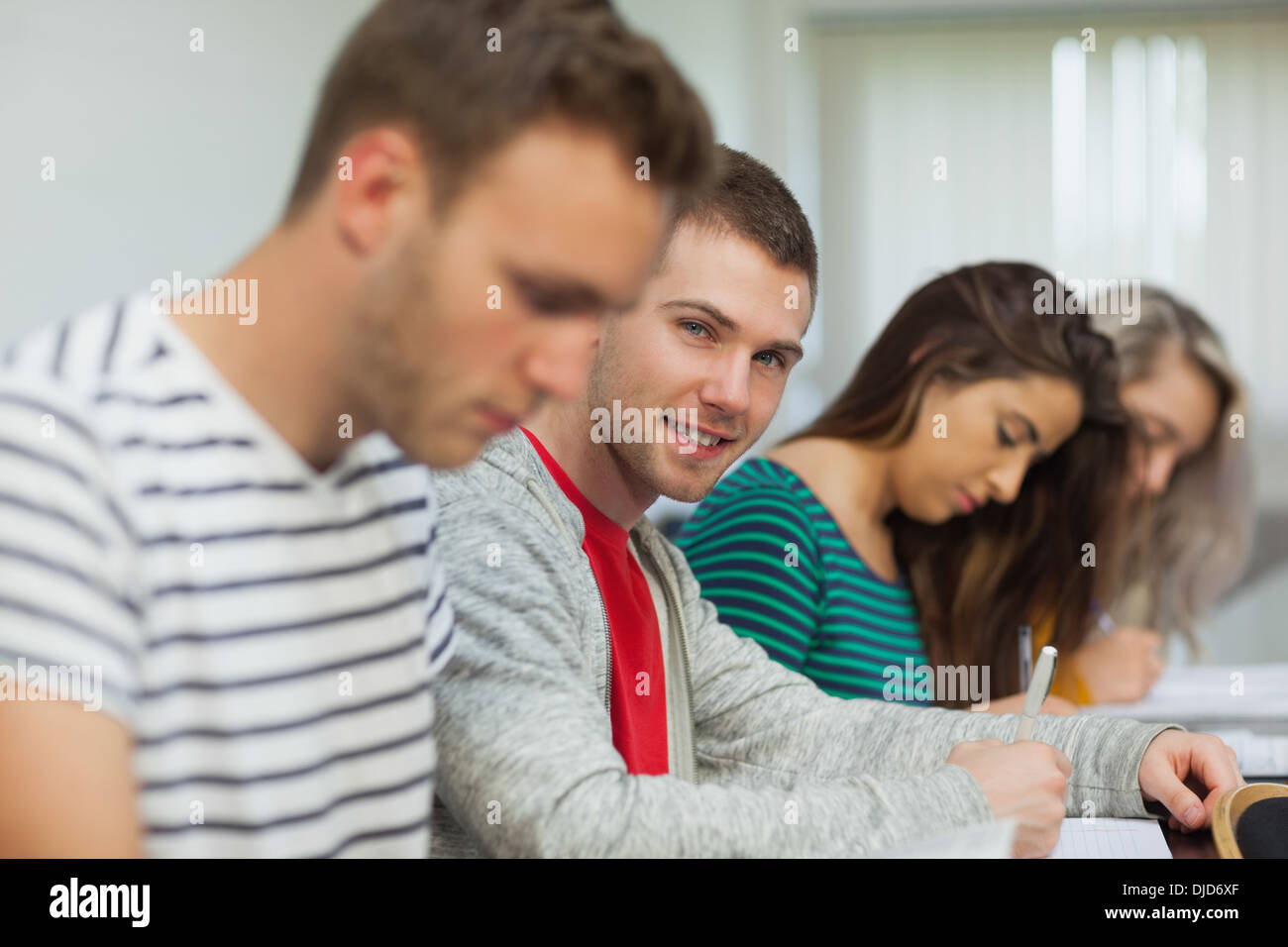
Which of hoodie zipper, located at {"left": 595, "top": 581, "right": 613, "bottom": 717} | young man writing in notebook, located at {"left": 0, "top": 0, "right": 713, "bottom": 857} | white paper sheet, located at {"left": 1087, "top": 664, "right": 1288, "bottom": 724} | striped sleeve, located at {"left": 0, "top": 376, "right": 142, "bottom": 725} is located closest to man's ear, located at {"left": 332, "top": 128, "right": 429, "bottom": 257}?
young man writing in notebook, located at {"left": 0, "top": 0, "right": 713, "bottom": 857}

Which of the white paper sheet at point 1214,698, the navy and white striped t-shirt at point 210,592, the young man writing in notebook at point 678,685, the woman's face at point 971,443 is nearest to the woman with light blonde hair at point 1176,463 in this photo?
the white paper sheet at point 1214,698

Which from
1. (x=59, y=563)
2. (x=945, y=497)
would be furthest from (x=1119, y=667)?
(x=59, y=563)

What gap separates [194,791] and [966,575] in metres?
1.15

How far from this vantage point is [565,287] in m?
0.51

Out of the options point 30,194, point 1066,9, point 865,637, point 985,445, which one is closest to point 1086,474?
point 985,445

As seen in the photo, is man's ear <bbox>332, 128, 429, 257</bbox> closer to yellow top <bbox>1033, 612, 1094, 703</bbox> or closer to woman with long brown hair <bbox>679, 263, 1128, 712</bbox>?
woman with long brown hair <bbox>679, 263, 1128, 712</bbox>

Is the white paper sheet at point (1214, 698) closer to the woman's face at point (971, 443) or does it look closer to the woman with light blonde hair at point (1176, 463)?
the woman with light blonde hair at point (1176, 463)

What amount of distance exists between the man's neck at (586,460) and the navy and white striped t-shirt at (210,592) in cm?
32

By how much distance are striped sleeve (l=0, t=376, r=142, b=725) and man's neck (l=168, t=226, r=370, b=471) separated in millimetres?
75

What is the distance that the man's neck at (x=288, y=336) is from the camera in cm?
53

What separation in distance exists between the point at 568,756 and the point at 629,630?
300 millimetres

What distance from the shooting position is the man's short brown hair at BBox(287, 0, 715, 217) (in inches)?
19.5
